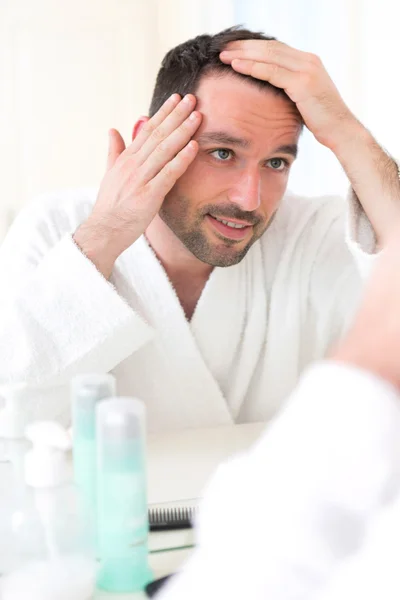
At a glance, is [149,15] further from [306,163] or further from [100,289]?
[100,289]

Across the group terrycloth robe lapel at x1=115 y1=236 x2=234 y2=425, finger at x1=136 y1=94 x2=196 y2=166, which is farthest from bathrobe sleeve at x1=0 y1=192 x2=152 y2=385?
finger at x1=136 y1=94 x2=196 y2=166

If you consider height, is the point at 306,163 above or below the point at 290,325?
above

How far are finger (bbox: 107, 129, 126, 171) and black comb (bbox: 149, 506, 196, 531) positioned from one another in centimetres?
65

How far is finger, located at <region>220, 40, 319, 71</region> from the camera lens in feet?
3.77

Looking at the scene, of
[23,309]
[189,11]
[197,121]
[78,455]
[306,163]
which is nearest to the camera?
[78,455]

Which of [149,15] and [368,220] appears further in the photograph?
[149,15]

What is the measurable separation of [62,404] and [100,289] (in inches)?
7.6

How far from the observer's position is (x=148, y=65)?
279cm

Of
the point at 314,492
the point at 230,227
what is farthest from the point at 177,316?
the point at 314,492

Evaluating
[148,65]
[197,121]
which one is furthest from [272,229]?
[148,65]

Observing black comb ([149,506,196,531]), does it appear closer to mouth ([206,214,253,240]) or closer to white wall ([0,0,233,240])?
mouth ([206,214,253,240])

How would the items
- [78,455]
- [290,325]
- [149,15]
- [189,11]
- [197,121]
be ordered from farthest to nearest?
[149,15]
[189,11]
[290,325]
[197,121]
[78,455]

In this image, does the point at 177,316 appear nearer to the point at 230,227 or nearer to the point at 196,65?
the point at 230,227

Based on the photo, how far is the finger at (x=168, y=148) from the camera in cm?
115
